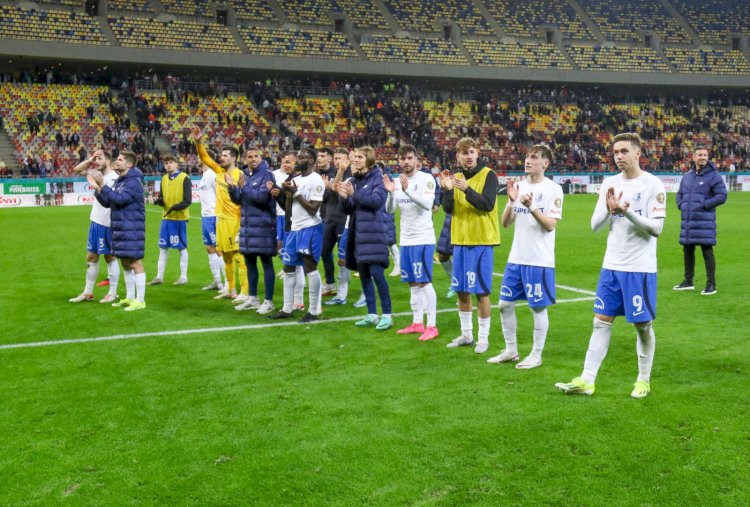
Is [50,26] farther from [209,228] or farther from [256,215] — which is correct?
[256,215]

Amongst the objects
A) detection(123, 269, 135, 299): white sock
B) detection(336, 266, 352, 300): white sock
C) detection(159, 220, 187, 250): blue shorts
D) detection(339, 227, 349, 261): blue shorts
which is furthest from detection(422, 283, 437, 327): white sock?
detection(159, 220, 187, 250): blue shorts

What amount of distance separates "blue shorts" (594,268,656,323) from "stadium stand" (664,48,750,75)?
5666 cm

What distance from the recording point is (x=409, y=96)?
2083 inches

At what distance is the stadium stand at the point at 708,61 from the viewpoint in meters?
58.9

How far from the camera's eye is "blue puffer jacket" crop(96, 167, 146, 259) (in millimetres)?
11398

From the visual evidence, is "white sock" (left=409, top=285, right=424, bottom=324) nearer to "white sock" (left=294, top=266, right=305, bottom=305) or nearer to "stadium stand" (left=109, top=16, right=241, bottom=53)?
"white sock" (left=294, top=266, right=305, bottom=305)

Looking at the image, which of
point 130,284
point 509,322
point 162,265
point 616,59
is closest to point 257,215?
point 130,284

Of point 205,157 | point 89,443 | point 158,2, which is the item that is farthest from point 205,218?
A: point 158,2

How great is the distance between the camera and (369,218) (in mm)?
10109

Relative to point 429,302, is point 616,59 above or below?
above

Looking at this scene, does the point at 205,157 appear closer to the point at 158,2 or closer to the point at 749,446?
the point at 749,446

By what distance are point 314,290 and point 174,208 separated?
162 inches

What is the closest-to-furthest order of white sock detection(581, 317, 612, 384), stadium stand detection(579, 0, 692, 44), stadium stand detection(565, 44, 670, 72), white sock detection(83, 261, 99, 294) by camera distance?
white sock detection(581, 317, 612, 384) → white sock detection(83, 261, 99, 294) → stadium stand detection(565, 44, 670, 72) → stadium stand detection(579, 0, 692, 44)

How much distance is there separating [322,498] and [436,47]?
168 ft
